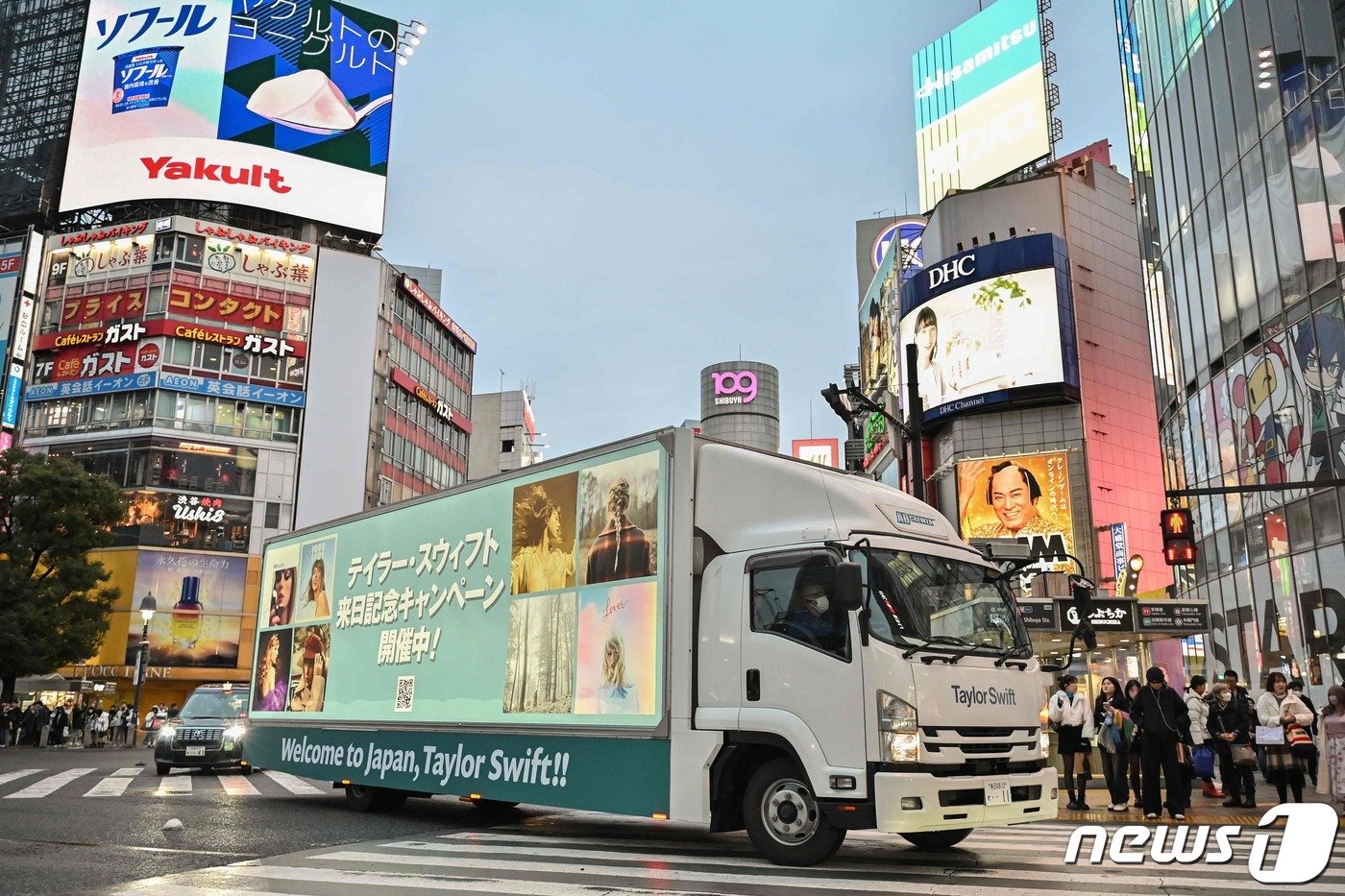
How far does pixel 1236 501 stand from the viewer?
95.2ft

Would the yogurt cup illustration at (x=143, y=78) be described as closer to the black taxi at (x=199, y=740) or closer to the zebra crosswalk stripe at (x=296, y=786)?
the black taxi at (x=199, y=740)

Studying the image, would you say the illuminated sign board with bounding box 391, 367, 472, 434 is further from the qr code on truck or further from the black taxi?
the qr code on truck

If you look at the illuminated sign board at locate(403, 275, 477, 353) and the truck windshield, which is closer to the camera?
the truck windshield

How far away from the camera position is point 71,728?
41.5 metres

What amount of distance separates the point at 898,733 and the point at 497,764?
4.75 meters

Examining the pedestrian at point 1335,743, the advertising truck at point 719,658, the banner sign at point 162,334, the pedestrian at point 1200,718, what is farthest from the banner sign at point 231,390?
the pedestrian at point 1335,743

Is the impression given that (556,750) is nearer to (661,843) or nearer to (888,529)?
(661,843)

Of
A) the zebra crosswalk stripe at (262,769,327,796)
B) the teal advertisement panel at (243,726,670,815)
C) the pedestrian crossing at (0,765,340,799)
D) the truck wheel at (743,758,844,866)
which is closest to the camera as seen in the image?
the truck wheel at (743,758,844,866)

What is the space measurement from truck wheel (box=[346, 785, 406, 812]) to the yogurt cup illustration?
6036cm

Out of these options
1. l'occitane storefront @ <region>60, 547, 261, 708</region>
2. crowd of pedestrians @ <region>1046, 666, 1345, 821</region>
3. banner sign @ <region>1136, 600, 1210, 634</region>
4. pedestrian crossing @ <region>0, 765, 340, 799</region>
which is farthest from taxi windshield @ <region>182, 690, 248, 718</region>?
l'occitane storefront @ <region>60, 547, 261, 708</region>

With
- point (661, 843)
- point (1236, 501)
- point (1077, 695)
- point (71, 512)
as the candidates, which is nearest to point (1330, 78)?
Result: point (1236, 501)

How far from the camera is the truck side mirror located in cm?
844

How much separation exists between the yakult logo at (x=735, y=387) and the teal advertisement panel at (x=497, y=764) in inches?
6399

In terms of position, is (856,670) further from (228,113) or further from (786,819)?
(228,113)
